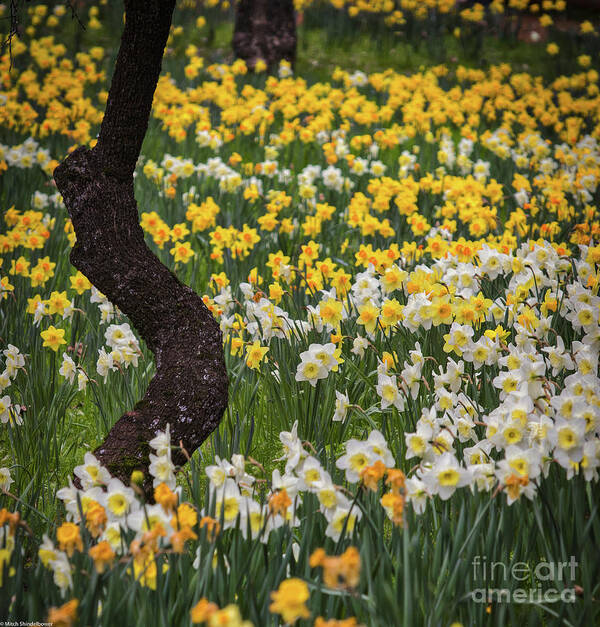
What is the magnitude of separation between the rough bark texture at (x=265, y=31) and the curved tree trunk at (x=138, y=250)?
23.1ft

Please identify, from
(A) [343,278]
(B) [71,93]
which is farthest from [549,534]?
(B) [71,93]

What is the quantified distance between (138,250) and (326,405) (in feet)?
3.25

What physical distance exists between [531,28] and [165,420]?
1320 centimetres

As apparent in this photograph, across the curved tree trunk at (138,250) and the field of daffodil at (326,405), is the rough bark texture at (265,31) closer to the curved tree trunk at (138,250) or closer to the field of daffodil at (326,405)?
the field of daffodil at (326,405)

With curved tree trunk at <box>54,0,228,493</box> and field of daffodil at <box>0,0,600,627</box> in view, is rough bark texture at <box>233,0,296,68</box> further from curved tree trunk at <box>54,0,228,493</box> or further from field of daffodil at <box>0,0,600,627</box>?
curved tree trunk at <box>54,0,228,493</box>

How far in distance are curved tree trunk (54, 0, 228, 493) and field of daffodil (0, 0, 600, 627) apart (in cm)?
26

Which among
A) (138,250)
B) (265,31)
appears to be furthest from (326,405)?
(265,31)

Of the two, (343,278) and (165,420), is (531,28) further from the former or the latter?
(165,420)

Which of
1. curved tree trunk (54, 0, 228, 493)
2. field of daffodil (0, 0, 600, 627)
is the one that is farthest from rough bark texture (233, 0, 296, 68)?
curved tree trunk (54, 0, 228, 493)

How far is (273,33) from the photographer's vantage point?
904 centimetres

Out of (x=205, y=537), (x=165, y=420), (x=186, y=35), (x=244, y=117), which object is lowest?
(x=205, y=537)

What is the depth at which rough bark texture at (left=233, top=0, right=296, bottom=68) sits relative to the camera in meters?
8.91

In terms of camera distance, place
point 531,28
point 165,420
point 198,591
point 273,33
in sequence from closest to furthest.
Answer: point 198,591 < point 165,420 < point 273,33 < point 531,28

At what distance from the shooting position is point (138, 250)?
2.50 m
